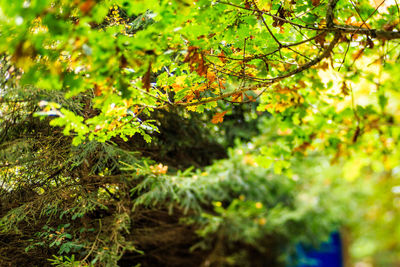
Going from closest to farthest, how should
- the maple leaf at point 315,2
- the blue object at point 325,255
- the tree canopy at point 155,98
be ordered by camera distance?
the tree canopy at point 155,98
the maple leaf at point 315,2
the blue object at point 325,255

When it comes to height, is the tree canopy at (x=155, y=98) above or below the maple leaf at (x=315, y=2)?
below

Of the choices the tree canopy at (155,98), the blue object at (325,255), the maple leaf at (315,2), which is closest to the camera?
the tree canopy at (155,98)

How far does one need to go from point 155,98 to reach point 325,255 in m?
7.94

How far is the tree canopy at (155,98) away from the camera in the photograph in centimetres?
90

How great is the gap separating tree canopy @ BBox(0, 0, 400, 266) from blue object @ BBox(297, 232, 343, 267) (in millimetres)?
3831

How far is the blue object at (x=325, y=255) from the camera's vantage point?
6238mm

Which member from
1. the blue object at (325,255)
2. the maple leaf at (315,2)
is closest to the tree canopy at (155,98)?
the maple leaf at (315,2)

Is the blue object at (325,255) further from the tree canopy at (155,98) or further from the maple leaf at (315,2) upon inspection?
the maple leaf at (315,2)

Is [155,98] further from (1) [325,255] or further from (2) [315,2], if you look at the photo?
(1) [325,255]

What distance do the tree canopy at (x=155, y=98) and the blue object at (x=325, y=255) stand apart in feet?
12.6

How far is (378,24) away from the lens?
1.56 meters

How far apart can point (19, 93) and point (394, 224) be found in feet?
24.4

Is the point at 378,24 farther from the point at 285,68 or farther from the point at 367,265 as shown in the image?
the point at 367,265

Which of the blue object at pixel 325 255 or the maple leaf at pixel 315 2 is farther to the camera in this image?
the blue object at pixel 325 255
